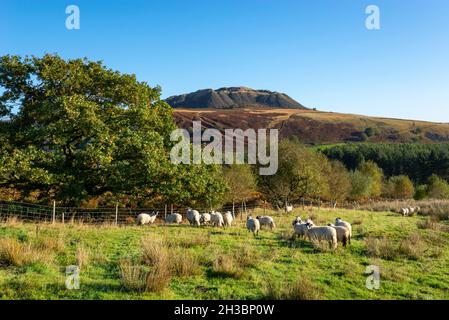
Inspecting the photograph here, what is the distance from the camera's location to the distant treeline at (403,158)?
349ft

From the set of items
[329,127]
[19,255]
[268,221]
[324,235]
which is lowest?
[268,221]

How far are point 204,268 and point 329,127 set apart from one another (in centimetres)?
17686

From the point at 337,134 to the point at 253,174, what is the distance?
13002 centimetres

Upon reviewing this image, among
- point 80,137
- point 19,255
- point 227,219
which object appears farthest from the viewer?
point 80,137

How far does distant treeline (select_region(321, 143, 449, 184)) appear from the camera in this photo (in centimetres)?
10626

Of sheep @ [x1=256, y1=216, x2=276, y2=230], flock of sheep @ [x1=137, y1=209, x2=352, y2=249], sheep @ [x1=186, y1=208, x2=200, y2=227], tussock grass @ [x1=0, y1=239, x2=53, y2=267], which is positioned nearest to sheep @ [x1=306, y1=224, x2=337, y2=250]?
flock of sheep @ [x1=137, y1=209, x2=352, y2=249]

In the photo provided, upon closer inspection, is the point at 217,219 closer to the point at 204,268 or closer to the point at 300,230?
the point at 300,230

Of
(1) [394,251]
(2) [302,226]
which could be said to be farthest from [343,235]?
(2) [302,226]

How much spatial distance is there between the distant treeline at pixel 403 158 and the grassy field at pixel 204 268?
323ft

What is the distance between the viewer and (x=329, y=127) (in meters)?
178

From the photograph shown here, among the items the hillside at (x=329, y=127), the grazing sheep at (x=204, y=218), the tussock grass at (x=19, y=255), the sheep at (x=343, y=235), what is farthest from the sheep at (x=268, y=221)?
the hillside at (x=329, y=127)

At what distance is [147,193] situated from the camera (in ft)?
87.4

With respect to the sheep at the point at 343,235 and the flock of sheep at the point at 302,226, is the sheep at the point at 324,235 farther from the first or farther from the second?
the sheep at the point at 343,235
